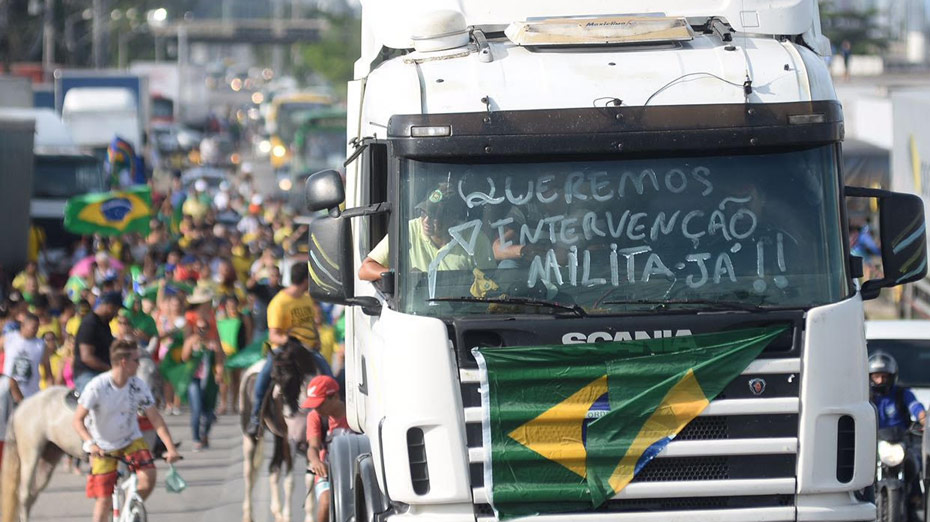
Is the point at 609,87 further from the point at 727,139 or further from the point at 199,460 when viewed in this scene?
the point at 199,460

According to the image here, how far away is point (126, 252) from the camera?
28547mm

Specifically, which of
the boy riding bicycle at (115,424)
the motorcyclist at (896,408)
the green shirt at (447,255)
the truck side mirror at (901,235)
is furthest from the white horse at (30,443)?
the truck side mirror at (901,235)

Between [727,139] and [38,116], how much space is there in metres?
32.0

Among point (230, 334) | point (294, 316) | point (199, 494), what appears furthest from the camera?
point (230, 334)

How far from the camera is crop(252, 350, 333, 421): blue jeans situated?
12367 millimetres

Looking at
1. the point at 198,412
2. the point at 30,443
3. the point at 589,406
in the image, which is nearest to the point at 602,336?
the point at 589,406

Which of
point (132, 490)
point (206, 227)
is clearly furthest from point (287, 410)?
point (206, 227)

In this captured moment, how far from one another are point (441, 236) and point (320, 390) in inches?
148

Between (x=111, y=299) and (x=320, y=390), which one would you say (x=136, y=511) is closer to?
(x=320, y=390)

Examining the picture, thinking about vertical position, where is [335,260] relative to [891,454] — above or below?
above

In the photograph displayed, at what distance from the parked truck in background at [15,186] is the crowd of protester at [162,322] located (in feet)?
5.81

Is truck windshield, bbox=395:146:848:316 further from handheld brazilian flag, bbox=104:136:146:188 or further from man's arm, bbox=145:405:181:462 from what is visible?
handheld brazilian flag, bbox=104:136:146:188

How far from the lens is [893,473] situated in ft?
37.4

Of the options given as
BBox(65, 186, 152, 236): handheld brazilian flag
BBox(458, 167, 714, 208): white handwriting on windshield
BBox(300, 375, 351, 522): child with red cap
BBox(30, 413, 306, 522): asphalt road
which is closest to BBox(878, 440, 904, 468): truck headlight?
BBox(300, 375, 351, 522): child with red cap
